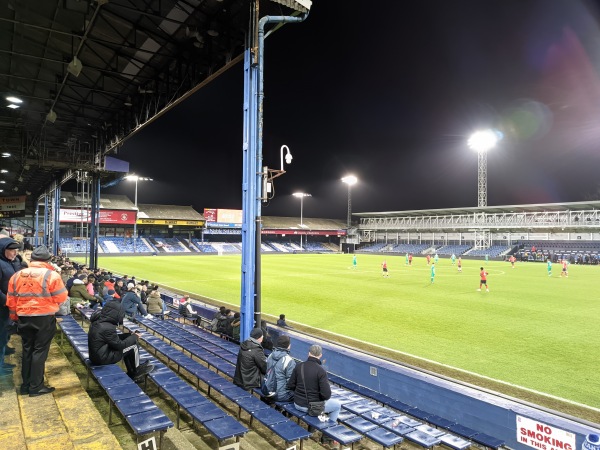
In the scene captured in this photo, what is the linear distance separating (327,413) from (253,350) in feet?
4.54

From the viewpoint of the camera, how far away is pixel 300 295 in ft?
60.5

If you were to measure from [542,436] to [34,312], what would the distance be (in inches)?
236

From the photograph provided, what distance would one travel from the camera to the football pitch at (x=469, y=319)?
26.8 feet

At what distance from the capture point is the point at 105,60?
12.1 metres

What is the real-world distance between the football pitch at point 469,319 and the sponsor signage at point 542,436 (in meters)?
2.84

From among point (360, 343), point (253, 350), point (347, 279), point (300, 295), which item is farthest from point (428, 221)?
point (253, 350)

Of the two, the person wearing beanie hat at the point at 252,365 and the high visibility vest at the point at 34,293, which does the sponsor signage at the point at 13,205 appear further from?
the person wearing beanie hat at the point at 252,365

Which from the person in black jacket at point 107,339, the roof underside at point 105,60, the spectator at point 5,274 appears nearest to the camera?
the spectator at point 5,274

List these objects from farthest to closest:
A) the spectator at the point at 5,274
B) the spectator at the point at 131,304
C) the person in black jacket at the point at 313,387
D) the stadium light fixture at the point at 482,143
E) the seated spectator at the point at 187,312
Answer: the stadium light fixture at the point at 482,143
the seated spectator at the point at 187,312
the spectator at the point at 131,304
the spectator at the point at 5,274
the person in black jacket at the point at 313,387

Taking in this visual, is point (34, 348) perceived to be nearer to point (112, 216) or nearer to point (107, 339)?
point (107, 339)

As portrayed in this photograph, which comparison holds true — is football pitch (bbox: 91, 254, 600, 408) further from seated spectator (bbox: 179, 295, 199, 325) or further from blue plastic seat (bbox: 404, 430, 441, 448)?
blue plastic seat (bbox: 404, 430, 441, 448)

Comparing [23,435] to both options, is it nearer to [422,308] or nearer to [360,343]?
[360,343]

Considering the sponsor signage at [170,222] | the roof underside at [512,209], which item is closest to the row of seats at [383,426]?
the roof underside at [512,209]

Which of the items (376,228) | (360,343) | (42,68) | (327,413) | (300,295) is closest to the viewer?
(327,413)
